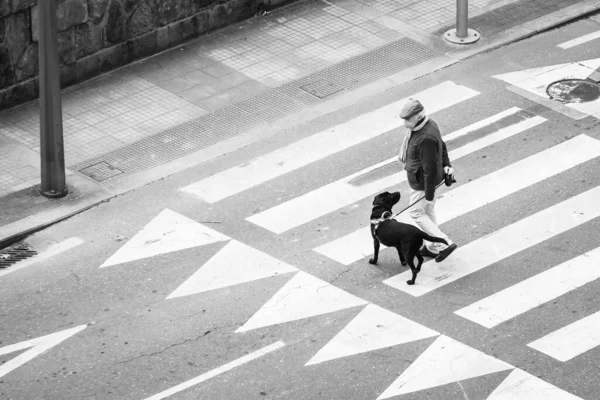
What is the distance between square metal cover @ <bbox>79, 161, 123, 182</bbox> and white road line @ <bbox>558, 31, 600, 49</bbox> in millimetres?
6901

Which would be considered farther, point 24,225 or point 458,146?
point 458,146

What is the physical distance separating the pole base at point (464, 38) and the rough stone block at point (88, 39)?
16.3 ft

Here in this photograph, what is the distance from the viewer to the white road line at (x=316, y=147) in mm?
15195

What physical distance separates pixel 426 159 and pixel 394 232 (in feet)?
2.71

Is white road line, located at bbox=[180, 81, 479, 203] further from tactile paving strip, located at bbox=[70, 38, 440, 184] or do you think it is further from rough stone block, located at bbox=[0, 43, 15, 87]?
rough stone block, located at bbox=[0, 43, 15, 87]

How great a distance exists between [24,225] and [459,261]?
15.9 ft

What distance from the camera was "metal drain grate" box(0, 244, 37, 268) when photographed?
13.8 meters

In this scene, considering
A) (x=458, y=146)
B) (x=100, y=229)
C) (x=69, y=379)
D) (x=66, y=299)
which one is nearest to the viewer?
(x=69, y=379)

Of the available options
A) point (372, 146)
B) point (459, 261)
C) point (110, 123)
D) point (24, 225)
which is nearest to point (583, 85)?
point (372, 146)

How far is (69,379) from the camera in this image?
38.6 feet

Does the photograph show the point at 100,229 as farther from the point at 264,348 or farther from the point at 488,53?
the point at 488,53

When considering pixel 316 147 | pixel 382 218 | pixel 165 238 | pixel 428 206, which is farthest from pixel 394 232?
pixel 316 147

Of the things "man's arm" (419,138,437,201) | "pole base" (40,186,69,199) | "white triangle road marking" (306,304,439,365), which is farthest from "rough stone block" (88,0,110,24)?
"white triangle road marking" (306,304,439,365)

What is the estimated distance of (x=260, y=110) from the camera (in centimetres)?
1689
